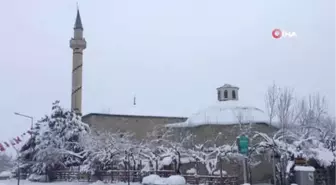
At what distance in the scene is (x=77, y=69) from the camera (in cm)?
4938

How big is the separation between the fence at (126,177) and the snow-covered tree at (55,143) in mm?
1345

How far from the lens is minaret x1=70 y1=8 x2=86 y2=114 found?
49031mm

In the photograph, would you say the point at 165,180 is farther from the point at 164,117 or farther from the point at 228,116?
the point at 164,117

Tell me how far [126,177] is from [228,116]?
43.8 feet

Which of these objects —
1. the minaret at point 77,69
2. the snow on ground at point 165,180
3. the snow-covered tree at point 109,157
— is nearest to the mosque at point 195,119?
the minaret at point 77,69

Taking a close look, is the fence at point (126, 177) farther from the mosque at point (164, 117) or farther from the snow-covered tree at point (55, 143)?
the mosque at point (164, 117)

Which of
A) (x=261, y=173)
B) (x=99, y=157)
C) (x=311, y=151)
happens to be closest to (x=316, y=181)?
(x=311, y=151)

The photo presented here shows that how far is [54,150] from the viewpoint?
35.3 metres

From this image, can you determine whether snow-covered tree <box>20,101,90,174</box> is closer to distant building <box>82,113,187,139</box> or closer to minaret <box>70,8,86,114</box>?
distant building <box>82,113,187,139</box>

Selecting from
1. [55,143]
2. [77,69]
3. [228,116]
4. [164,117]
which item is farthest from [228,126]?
[77,69]

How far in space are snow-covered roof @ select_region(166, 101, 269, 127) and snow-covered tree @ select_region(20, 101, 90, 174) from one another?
11036 mm

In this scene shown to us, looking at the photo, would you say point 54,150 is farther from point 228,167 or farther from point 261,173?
point 261,173

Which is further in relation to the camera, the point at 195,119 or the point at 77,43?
the point at 77,43

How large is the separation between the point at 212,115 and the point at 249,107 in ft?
13.5
